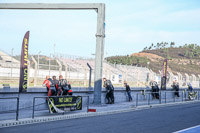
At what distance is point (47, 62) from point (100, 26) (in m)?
3.26

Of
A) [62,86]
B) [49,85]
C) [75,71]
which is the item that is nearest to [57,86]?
[62,86]

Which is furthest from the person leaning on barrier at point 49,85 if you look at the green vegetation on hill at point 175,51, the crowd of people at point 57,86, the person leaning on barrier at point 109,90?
the green vegetation on hill at point 175,51

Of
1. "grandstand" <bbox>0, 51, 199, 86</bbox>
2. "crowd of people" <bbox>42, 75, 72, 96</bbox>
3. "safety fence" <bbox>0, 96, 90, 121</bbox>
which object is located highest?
"grandstand" <bbox>0, 51, 199, 86</bbox>

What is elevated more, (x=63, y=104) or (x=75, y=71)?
(x=75, y=71)

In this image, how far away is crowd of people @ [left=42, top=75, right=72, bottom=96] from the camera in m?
15.1

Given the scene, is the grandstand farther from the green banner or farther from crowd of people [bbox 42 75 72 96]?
the green banner

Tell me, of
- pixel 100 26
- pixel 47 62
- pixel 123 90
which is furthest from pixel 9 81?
pixel 123 90

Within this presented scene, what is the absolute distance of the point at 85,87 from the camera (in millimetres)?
18875

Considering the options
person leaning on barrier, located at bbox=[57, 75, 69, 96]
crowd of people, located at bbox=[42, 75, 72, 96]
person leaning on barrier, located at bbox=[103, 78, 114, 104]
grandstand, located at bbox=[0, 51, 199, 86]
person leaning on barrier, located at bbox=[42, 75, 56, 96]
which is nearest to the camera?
grandstand, located at bbox=[0, 51, 199, 86]

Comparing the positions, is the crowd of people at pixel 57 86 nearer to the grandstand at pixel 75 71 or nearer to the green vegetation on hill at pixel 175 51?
the grandstand at pixel 75 71

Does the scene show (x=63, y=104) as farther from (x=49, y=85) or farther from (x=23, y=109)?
(x=49, y=85)

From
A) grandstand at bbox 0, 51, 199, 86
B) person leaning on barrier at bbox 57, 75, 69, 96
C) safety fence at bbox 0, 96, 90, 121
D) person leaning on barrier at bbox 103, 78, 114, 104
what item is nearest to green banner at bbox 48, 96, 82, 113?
safety fence at bbox 0, 96, 90, 121

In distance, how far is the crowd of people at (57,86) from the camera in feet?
49.6

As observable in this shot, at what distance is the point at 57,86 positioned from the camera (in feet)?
51.4
